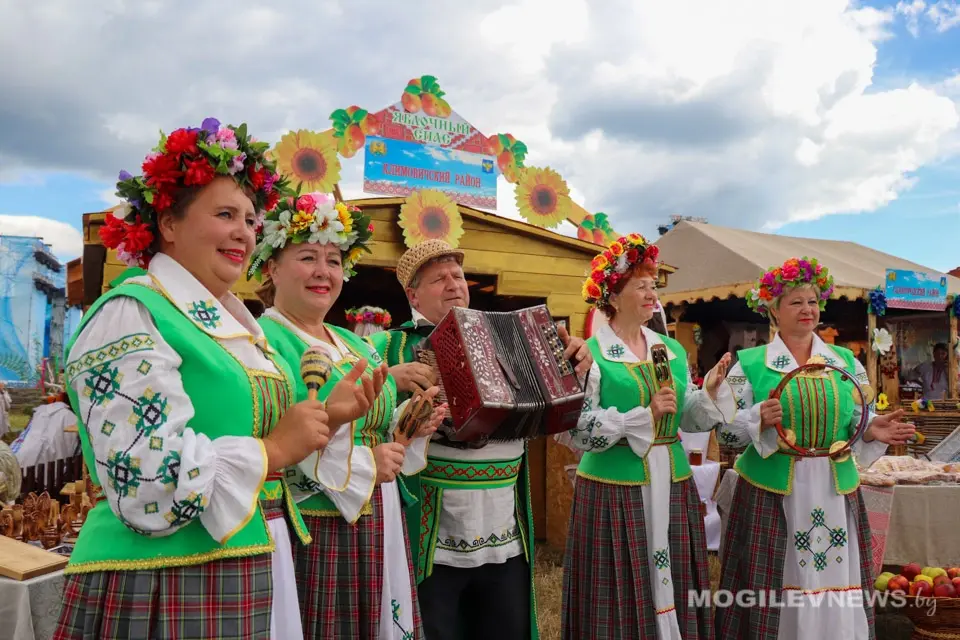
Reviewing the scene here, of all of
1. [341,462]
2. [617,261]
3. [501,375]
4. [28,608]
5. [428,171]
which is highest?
[428,171]

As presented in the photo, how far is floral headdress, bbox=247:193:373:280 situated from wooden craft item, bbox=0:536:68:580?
1.37 meters

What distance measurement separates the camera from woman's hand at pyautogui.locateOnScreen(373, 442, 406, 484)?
2.12 m

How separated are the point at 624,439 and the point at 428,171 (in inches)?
121

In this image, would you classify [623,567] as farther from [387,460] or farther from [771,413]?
[387,460]

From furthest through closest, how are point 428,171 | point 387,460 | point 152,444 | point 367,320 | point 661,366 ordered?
point 367,320 < point 428,171 < point 661,366 < point 387,460 < point 152,444

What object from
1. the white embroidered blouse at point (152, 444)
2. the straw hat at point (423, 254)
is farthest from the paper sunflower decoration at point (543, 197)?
the white embroidered blouse at point (152, 444)

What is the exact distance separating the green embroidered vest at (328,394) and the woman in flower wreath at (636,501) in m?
1.10

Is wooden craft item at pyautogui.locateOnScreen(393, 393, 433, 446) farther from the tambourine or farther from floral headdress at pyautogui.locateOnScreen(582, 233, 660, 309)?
the tambourine

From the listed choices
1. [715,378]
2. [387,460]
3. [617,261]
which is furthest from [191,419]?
[715,378]

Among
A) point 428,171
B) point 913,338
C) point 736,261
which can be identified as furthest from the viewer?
point 913,338

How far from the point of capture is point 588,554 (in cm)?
326

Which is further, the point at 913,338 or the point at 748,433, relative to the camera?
the point at 913,338

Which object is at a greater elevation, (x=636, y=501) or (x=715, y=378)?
(x=715, y=378)

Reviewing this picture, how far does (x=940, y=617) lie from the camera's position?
3.64 m
